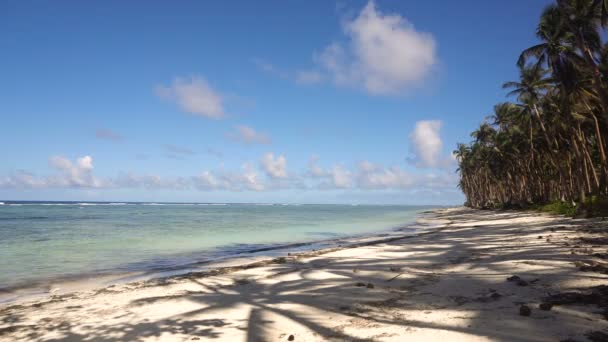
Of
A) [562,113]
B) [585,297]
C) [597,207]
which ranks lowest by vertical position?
[585,297]

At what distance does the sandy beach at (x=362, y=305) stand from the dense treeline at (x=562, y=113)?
13978 mm

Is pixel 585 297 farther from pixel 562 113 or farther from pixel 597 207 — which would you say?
pixel 562 113

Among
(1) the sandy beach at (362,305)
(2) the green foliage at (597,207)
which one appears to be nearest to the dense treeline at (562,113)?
(2) the green foliage at (597,207)

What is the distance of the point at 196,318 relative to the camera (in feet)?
20.9

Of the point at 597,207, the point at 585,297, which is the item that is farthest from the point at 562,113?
the point at 585,297

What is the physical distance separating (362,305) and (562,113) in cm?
3031

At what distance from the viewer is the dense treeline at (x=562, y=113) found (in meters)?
19.9

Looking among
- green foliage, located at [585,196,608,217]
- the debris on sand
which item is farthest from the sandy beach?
green foliage, located at [585,196,608,217]

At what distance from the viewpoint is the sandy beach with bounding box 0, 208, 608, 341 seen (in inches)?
191

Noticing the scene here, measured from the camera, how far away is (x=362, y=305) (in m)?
6.43

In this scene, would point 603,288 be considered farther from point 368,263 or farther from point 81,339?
point 81,339

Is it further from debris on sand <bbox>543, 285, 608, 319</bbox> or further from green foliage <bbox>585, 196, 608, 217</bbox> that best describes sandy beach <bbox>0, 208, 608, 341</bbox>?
green foliage <bbox>585, 196, 608, 217</bbox>

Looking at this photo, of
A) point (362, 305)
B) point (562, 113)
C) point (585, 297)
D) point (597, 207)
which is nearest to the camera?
point (585, 297)

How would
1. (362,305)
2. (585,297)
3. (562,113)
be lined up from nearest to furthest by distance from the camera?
(585,297), (362,305), (562,113)
